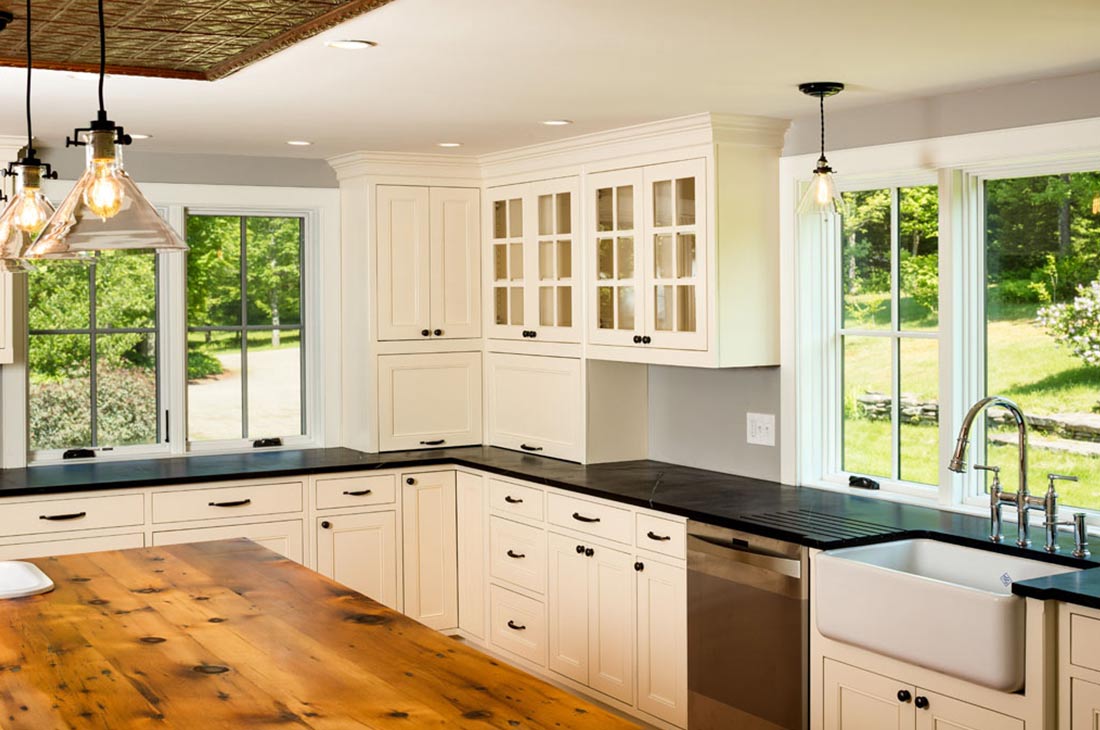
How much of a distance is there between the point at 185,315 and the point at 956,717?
3.76 meters

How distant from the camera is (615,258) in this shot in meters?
4.99

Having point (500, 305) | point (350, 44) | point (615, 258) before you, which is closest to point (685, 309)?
point (615, 258)

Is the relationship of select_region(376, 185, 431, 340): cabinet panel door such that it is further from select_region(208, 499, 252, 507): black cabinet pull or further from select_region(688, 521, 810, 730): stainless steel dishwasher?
select_region(688, 521, 810, 730): stainless steel dishwasher

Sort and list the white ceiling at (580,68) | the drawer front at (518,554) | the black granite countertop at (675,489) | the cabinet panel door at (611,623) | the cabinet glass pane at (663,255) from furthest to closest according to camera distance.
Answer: the drawer front at (518,554)
the cabinet glass pane at (663,255)
the cabinet panel door at (611,623)
the black granite countertop at (675,489)
the white ceiling at (580,68)

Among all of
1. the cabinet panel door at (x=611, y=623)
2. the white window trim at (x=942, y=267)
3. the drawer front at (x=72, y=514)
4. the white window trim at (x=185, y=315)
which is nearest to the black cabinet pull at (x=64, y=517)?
the drawer front at (x=72, y=514)

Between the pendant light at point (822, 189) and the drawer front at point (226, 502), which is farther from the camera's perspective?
the drawer front at point (226, 502)

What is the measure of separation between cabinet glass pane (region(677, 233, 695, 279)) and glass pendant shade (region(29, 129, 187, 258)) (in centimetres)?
278

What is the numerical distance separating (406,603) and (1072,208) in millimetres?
3192

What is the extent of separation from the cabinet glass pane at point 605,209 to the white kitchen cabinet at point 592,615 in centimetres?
129

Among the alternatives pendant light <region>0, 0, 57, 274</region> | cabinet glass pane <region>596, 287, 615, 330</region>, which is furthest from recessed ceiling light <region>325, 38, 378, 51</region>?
cabinet glass pane <region>596, 287, 615, 330</region>

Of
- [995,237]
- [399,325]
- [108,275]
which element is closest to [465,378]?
[399,325]

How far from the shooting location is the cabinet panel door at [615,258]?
485cm

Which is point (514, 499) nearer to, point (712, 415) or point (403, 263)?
point (712, 415)

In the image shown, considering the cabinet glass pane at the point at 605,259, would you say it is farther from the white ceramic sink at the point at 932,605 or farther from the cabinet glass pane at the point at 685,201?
the white ceramic sink at the point at 932,605
